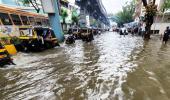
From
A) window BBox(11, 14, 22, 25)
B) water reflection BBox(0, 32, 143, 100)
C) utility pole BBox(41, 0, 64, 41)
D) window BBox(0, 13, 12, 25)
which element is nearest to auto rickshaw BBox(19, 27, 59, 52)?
window BBox(0, 13, 12, 25)

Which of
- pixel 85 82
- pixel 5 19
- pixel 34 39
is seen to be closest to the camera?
pixel 85 82

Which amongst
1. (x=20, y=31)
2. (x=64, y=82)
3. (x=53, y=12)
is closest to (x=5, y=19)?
(x=20, y=31)

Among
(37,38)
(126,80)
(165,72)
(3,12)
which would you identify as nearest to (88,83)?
(126,80)

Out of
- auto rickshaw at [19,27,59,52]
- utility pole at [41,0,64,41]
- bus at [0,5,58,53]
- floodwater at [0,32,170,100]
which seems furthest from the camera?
utility pole at [41,0,64,41]

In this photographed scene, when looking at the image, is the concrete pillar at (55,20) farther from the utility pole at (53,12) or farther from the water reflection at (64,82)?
the water reflection at (64,82)

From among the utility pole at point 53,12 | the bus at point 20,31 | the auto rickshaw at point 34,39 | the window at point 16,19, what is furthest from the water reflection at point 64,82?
the utility pole at point 53,12

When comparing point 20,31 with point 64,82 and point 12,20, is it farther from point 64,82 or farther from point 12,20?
point 64,82

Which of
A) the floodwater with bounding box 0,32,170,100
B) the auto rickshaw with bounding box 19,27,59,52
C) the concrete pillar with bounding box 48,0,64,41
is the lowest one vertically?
the floodwater with bounding box 0,32,170,100

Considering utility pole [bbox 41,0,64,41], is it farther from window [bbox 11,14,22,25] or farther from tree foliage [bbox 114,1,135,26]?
tree foliage [bbox 114,1,135,26]

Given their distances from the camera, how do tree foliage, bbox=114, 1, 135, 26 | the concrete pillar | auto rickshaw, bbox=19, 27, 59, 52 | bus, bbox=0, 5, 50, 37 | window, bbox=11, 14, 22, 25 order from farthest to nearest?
tree foliage, bbox=114, 1, 135, 26
the concrete pillar
window, bbox=11, 14, 22, 25
bus, bbox=0, 5, 50, 37
auto rickshaw, bbox=19, 27, 59, 52

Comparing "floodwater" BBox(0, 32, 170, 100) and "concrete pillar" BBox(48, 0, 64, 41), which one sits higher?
"concrete pillar" BBox(48, 0, 64, 41)

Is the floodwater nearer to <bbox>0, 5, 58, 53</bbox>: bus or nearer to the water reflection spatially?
the water reflection

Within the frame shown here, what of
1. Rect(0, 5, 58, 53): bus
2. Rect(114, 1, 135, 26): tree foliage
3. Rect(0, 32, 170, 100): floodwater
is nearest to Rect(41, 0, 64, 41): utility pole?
Rect(0, 5, 58, 53): bus

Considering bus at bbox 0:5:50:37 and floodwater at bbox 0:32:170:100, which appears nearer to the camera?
floodwater at bbox 0:32:170:100
